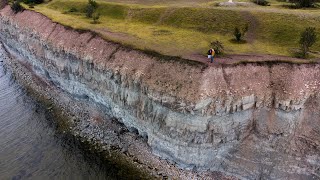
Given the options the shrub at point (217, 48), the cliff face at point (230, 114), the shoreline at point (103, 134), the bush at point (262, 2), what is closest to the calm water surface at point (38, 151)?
the shoreline at point (103, 134)

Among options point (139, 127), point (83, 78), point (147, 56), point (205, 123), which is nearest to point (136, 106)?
point (139, 127)

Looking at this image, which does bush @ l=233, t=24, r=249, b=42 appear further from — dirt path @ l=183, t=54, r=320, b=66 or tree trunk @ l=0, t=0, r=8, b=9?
tree trunk @ l=0, t=0, r=8, b=9

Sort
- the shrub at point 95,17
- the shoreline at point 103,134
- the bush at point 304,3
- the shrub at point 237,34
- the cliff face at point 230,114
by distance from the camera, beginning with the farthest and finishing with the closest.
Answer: the shrub at point 95,17 < the bush at point 304,3 < the shrub at point 237,34 < the shoreline at point 103,134 < the cliff face at point 230,114

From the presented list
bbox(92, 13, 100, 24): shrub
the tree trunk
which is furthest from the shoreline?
the tree trunk

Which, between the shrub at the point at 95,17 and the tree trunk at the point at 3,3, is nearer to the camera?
the shrub at the point at 95,17

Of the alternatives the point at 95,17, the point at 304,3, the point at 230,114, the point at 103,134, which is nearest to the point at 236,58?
the point at 230,114

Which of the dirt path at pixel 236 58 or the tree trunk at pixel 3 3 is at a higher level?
the tree trunk at pixel 3 3

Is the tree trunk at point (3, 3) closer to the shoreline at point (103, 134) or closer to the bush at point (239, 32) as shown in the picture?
the shoreline at point (103, 134)

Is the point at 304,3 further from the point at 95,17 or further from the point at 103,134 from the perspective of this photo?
the point at 103,134
